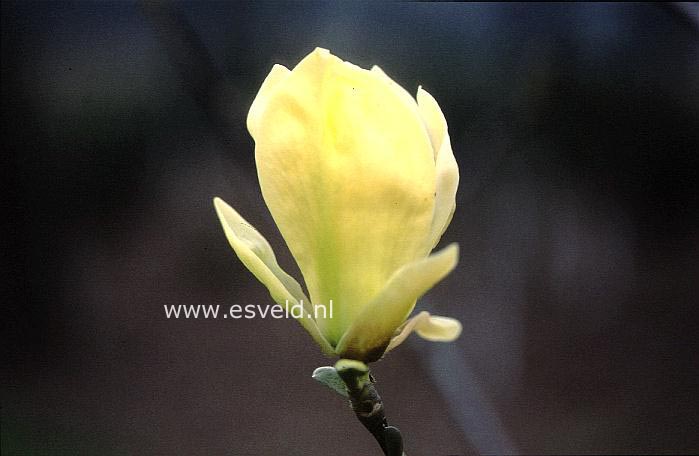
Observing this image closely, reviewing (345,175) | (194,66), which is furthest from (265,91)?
(194,66)

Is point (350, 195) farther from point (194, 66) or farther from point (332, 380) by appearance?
point (194, 66)

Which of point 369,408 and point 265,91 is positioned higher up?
point 265,91

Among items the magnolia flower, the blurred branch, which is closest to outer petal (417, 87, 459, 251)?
the magnolia flower

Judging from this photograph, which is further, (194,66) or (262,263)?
(194,66)

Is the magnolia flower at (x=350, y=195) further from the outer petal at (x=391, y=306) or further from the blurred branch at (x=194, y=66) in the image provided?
the blurred branch at (x=194, y=66)

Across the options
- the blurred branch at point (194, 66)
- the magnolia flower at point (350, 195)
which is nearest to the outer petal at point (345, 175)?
the magnolia flower at point (350, 195)

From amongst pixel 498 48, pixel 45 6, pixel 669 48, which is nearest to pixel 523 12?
pixel 498 48

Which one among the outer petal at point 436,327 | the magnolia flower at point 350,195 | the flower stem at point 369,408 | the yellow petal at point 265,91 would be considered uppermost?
the yellow petal at point 265,91
